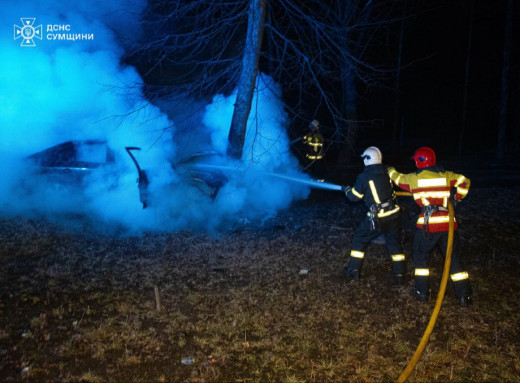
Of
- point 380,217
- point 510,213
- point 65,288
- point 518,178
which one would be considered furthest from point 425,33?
point 65,288

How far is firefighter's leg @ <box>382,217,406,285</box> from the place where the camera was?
5.44 m

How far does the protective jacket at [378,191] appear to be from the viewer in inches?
212

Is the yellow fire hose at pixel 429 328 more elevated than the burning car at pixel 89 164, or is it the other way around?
the burning car at pixel 89 164

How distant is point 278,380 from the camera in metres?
3.43

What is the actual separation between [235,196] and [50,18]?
24.6ft

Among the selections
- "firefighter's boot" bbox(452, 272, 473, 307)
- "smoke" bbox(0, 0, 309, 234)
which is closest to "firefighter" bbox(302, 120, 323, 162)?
"smoke" bbox(0, 0, 309, 234)

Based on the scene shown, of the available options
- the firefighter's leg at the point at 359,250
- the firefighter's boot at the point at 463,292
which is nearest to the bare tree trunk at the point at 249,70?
the firefighter's leg at the point at 359,250

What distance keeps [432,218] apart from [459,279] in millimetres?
778

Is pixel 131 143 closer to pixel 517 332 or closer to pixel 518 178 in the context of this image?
pixel 517 332

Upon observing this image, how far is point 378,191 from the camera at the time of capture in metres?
5.39

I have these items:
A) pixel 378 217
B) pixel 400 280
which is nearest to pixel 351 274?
pixel 400 280

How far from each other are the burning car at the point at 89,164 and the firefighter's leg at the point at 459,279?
4938mm

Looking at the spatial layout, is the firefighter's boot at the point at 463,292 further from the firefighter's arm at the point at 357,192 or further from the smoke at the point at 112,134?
the smoke at the point at 112,134

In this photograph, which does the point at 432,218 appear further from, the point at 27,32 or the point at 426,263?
the point at 27,32
